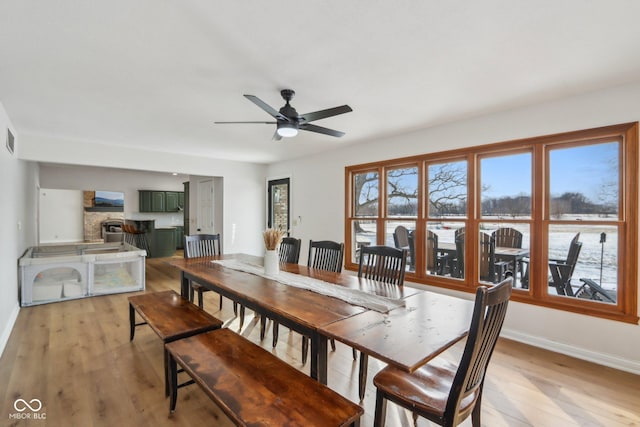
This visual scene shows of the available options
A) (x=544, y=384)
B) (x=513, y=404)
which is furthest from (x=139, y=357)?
(x=544, y=384)

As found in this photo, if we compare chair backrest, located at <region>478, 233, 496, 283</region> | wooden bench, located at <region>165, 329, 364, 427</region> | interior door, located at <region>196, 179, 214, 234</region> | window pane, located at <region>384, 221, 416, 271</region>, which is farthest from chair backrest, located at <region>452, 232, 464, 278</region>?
interior door, located at <region>196, 179, 214, 234</region>

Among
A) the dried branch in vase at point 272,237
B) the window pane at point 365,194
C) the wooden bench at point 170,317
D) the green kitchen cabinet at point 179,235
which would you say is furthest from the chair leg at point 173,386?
the green kitchen cabinet at point 179,235

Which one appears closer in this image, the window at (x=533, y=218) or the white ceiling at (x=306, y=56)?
the white ceiling at (x=306, y=56)

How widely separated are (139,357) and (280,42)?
292 cm

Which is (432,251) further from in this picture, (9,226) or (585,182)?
(9,226)

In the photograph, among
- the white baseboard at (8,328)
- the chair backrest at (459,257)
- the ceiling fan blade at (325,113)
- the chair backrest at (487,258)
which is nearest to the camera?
the ceiling fan blade at (325,113)

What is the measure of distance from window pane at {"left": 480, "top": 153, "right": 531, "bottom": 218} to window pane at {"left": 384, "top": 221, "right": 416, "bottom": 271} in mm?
980

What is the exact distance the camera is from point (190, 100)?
2.87 m

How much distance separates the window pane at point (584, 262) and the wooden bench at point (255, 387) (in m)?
2.75

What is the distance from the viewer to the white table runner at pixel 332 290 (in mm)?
1880

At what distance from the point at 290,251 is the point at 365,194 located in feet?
5.82

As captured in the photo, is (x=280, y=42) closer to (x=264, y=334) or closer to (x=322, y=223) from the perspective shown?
A: (x=264, y=334)

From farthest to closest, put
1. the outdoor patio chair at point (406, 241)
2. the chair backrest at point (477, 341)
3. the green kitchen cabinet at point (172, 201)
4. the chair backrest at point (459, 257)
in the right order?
the green kitchen cabinet at point (172, 201), the outdoor patio chair at point (406, 241), the chair backrest at point (459, 257), the chair backrest at point (477, 341)

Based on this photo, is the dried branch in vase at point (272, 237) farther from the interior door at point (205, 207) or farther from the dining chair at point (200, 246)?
the interior door at point (205, 207)
